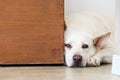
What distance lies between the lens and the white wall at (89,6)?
181cm

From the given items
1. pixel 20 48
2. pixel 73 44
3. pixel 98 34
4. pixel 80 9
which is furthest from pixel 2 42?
pixel 80 9

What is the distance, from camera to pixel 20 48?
4.46 ft

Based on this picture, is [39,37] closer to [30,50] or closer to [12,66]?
[30,50]

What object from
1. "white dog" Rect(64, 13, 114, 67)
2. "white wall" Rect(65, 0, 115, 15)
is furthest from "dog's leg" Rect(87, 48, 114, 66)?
"white wall" Rect(65, 0, 115, 15)

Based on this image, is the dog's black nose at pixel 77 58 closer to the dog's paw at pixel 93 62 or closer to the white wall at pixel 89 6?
the dog's paw at pixel 93 62

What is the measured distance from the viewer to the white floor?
117 centimetres

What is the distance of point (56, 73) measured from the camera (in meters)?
1.25

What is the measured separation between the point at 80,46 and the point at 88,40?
0.07 meters

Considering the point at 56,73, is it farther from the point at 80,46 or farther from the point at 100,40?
the point at 100,40

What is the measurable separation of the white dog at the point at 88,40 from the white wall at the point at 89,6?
0.19 metres

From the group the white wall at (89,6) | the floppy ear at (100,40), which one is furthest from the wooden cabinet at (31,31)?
the white wall at (89,6)

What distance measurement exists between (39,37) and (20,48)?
0.10 metres

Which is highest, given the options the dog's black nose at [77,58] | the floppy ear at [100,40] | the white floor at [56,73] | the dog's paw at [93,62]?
the floppy ear at [100,40]

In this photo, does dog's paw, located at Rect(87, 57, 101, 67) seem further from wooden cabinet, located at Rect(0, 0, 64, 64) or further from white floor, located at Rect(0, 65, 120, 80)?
wooden cabinet, located at Rect(0, 0, 64, 64)
